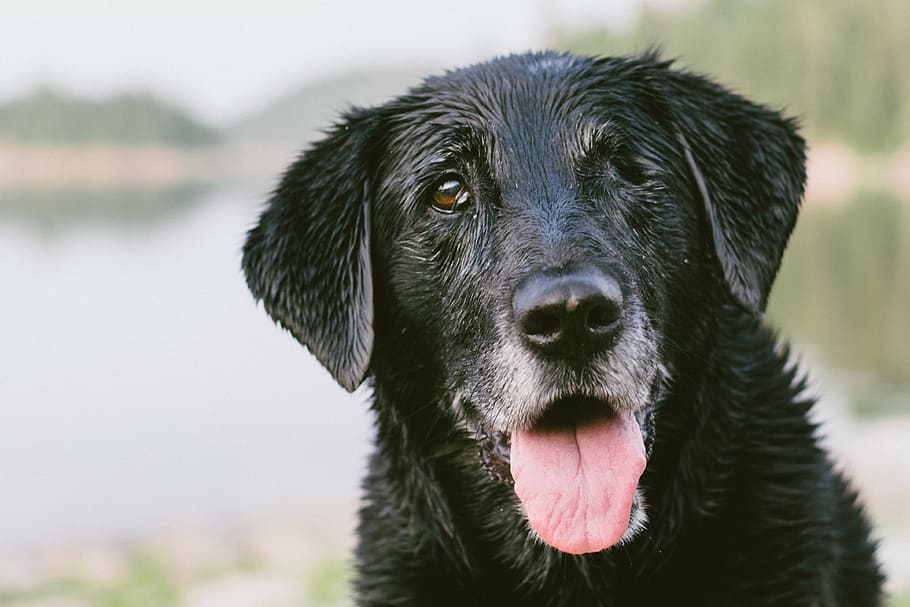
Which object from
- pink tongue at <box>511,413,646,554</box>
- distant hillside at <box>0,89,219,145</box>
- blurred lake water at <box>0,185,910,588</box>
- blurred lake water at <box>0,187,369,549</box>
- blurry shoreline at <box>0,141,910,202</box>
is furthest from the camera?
distant hillside at <box>0,89,219,145</box>

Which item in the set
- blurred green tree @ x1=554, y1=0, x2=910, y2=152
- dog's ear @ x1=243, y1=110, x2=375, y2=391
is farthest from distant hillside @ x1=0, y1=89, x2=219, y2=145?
dog's ear @ x1=243, y1=110, x2=375, y2=391

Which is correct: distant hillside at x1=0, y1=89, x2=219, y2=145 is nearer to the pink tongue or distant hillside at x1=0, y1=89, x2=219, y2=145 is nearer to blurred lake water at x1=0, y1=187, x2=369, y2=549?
blurred lake water at x1=0, y1=187, x2=369, y2=549

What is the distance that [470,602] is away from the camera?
3.41m

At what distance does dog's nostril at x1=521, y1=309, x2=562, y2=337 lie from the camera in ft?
9.12

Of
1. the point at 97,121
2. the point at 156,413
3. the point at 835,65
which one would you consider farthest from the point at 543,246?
the point at 97,121

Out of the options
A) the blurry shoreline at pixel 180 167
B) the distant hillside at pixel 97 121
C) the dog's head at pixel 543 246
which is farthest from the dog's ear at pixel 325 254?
the distant hillside at pixel 97 121

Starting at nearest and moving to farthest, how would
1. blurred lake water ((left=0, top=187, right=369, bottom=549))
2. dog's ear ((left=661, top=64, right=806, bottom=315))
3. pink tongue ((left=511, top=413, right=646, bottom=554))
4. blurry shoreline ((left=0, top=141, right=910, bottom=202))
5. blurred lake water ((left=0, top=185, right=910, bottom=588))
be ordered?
pink tongue ((left=511, top=413, right=646, bottom=554)), dog's ear ((left=661, top=64, right=806, bottom=315)), blurred lake water ((left=0, top=185, right=910, bottom=588)), blurred lake water ((left=0, top=187, right=369, bottom=549)), blurry shoreline ((left=0, top=141, right=910, bottom=202))

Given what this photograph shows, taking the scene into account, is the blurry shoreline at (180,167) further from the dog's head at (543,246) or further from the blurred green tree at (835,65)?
the dog's head at (543,246)

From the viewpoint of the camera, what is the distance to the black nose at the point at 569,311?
2699mm

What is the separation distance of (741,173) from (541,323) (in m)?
1.06

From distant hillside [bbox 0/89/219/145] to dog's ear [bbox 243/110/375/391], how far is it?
115 meters

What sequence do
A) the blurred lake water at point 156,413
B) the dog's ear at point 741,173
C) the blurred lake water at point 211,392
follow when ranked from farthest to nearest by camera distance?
1. the blurred lake water at point 156,413
2. the blurred lake water at point 211,392
3. the dog's ear at point 741,173

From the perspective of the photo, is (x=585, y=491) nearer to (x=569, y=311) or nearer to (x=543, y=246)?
(x=569, y=311)

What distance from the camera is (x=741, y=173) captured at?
11.2 feet
